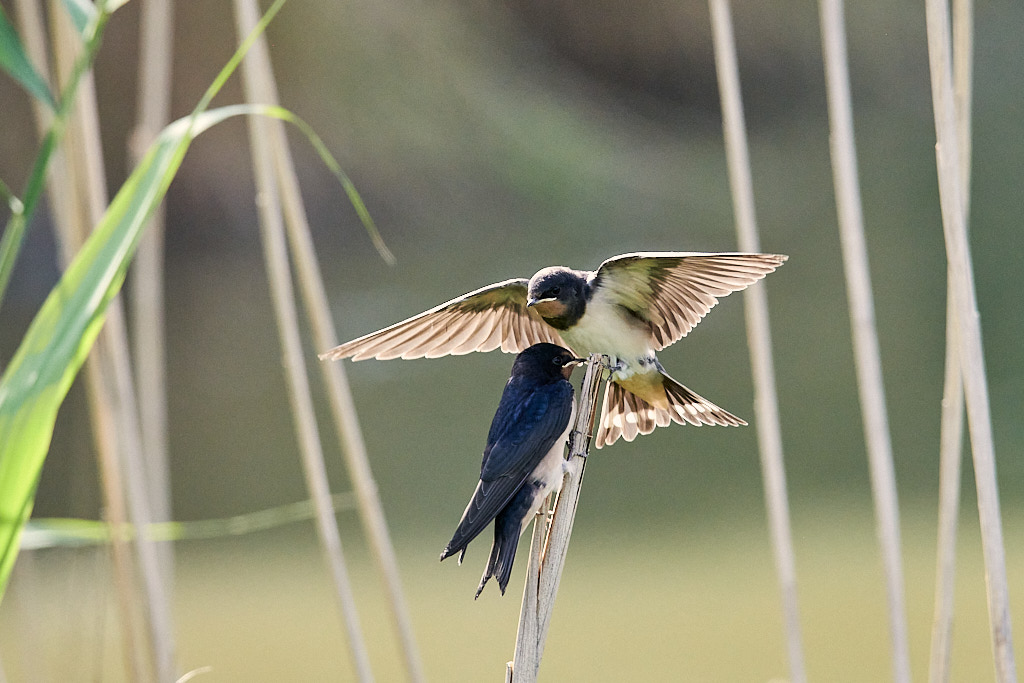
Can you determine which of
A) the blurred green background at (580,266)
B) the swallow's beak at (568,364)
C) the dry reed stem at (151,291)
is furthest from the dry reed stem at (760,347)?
the blurred green background at (580,266)

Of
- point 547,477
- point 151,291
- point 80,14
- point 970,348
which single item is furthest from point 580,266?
point 80,14

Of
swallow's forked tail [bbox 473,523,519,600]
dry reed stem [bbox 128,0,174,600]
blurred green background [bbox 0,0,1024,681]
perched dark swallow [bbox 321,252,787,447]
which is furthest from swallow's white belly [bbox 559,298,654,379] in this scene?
blurred green background [bbox 0,0,1024,681]

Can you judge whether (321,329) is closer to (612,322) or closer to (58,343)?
(612,322)

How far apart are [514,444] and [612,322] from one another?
0.24 metres

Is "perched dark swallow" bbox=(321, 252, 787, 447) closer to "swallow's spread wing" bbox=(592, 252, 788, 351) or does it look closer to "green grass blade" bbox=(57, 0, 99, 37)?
"swallow's spread wing" bbox=(592, 252, 788, 351)

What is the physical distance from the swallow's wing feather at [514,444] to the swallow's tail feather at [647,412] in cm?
9

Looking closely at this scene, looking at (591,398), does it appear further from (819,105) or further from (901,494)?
(819,105)

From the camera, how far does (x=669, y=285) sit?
3.89 feet

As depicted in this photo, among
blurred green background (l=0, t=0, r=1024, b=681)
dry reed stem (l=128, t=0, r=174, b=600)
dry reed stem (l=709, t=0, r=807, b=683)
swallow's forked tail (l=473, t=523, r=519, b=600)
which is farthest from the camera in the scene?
blurred green background (l=0, t=0, r=1024, b=681)

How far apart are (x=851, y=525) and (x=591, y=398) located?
2169 millimetres

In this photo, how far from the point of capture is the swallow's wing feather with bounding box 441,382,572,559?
97cm

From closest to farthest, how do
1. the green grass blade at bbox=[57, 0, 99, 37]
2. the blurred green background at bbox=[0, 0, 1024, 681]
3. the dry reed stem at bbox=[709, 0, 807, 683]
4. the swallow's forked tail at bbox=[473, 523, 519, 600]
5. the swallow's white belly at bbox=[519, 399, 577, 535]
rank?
the green grass blade at bbox=[57, 0, 99, 37]
the swallow's forked tail at bbox=[473, 523, 519, 600]
the swallow's white belly at bbox=[519, 399, 577, 535]
the dry reed stem at bbox=[709, 0, 807, 683]
the blurred green background at bbox=[0, 0, 1024, 681]

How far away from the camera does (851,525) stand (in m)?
3.01

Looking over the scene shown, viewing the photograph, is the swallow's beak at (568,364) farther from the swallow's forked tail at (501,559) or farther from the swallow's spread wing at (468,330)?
the swallow's forked tail at (501,559)
